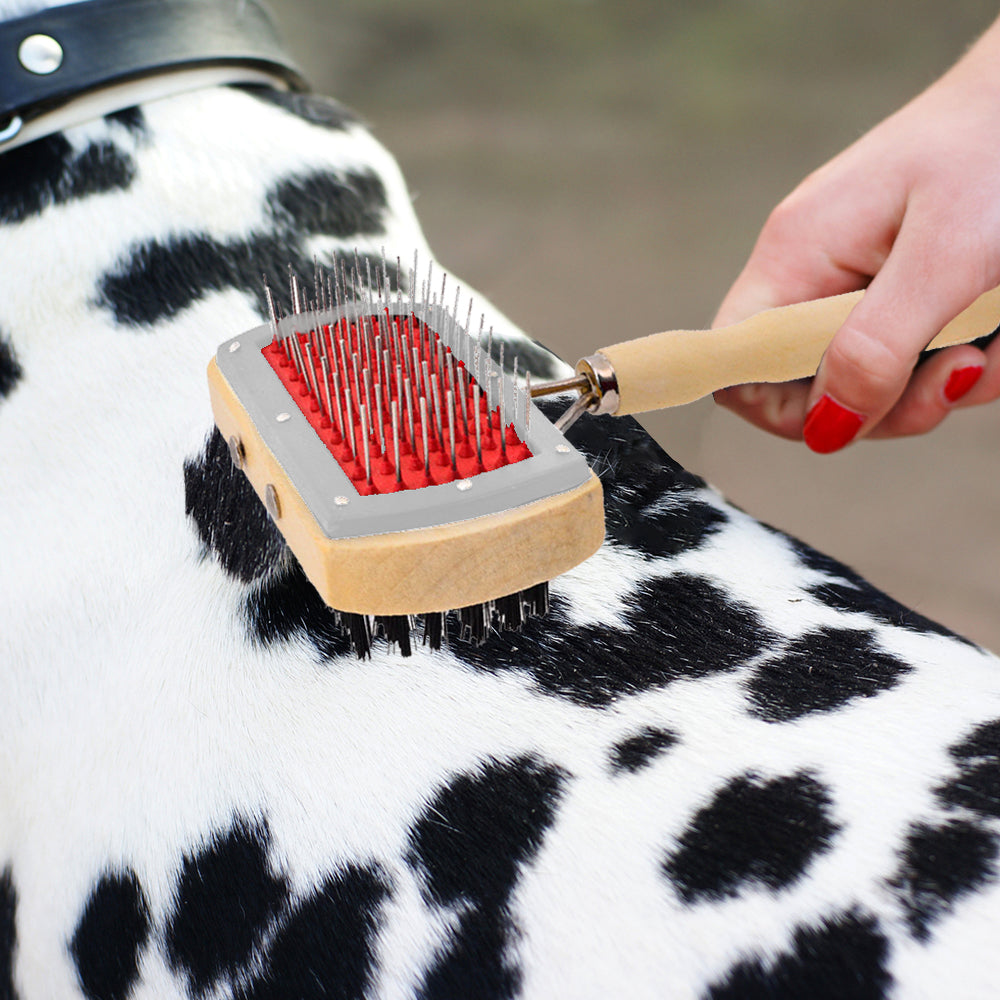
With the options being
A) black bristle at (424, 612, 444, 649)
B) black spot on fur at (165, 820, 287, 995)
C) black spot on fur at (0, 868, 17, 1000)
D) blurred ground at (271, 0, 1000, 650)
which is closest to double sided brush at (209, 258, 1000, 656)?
black bristle at (424, 612, 444, 649)

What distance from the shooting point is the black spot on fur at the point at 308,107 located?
23.6 inches

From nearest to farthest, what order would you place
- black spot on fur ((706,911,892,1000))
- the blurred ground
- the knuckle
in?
black spot on fur ((706,911,892,1000))
the knuckle
the blurred ground

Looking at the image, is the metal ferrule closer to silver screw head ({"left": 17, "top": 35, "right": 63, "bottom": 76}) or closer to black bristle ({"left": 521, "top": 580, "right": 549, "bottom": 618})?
black bristle ({"left": 521, "top": 580, "right": 549, "bottom": 618})

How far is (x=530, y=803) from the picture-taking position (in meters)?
0.40

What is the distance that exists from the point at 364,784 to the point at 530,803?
0.24 ft

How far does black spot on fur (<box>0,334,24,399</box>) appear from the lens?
51cm

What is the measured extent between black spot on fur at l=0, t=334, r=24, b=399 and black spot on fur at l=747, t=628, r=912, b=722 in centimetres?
41

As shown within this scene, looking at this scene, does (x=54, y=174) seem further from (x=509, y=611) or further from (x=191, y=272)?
(x=509, y=611)

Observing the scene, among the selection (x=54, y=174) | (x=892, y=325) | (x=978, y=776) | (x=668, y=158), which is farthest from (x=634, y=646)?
(x=668, y=158)

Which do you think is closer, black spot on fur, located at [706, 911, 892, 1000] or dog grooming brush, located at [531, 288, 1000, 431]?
black spot on fur, located at [706, 911, 892, 1000]

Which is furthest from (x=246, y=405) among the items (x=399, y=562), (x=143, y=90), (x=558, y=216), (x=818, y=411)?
(x=558, y=216)

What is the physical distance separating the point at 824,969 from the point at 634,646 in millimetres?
156

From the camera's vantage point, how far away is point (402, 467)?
0.41m

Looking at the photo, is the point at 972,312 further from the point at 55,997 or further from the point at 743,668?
the point at 55,997
